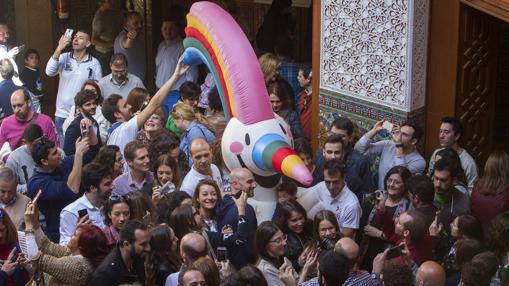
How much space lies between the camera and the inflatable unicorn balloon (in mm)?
8406

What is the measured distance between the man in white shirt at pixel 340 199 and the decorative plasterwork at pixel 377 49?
1864 millimetres

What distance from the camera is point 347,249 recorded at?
709cm

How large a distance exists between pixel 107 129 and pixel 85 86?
64cm

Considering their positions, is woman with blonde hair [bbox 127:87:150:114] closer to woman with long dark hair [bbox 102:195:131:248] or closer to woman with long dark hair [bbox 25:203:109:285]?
woman with long dark hair [bbox 102:195:131:248]

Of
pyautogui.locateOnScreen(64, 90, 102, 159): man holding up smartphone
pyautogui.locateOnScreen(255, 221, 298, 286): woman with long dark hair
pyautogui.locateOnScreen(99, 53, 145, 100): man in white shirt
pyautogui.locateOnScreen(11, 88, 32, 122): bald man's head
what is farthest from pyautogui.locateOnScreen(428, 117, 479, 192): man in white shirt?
pyautogui.locateOnScreen(11, 88, 32, 122): bald man's head

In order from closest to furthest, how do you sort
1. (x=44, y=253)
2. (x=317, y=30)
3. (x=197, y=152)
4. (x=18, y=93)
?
(x=44, y=253), (x=197, y=152), (x=18, y=93), (x=317, y=30)

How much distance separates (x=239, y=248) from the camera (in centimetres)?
777

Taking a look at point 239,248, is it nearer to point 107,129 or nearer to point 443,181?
point 443,181

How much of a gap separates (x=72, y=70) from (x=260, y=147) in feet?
13.6

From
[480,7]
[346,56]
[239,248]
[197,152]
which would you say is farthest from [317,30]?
[239,248]

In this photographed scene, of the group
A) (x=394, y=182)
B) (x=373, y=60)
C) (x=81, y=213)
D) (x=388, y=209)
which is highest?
(x=373, y=60)

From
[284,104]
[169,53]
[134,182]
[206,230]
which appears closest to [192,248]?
[206,230]

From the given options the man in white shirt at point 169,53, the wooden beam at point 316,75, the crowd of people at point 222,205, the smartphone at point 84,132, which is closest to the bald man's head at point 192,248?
the crowd of people at point 222,205

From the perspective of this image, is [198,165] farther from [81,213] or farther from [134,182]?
[81,213]
